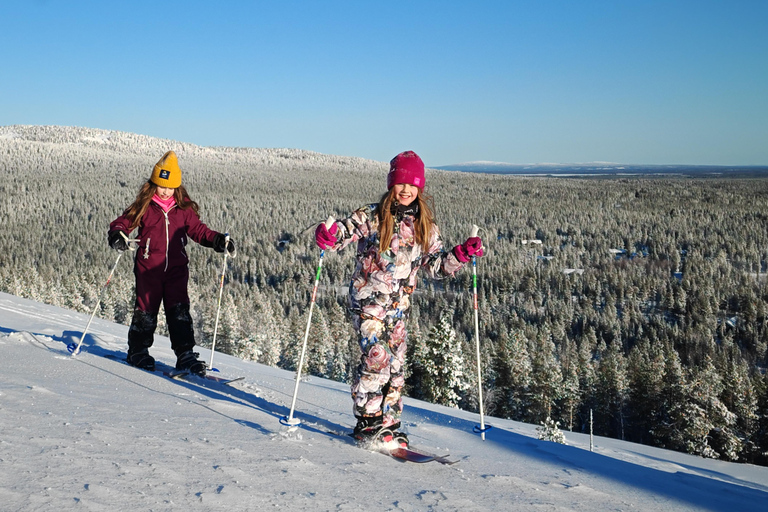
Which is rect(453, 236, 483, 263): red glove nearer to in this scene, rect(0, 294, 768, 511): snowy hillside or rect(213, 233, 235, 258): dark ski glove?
rect(0, 294, 768, 511): snowy hillside

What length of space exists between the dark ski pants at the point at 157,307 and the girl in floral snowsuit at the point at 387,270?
2.28 m

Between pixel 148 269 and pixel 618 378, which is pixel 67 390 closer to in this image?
pixel 148 269

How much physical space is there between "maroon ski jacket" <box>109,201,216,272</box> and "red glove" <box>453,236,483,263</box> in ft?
8.38

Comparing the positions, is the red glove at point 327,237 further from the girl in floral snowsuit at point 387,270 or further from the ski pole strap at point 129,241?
the ski pole strap at point 129,241

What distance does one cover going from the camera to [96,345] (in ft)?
21.4

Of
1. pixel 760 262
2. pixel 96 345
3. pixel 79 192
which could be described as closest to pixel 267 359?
pixel 96 345

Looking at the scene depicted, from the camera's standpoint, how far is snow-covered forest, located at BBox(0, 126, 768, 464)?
1400 inches

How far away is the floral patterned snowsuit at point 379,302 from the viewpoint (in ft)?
12.3

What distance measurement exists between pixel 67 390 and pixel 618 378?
42149 mm

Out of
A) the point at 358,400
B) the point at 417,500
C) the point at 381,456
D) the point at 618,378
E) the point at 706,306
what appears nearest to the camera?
the point at 417,500

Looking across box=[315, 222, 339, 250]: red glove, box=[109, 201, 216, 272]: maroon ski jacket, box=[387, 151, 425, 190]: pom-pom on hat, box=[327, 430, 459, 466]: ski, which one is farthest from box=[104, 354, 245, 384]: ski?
box=[387, 151, 425, 190]: pom-pom on hat

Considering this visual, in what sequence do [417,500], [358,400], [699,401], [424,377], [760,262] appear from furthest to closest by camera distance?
1. [760,262]
2. [699,401]
3. [424,377]
4. [358,400]
5. [417,500]

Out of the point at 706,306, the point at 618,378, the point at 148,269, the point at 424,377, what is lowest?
the point at 706,306

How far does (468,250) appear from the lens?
3891mm
